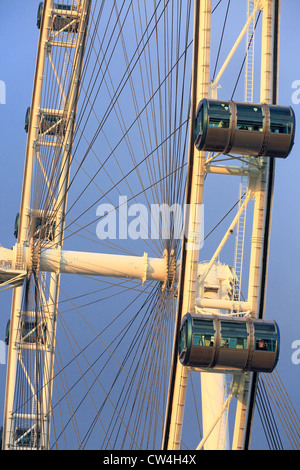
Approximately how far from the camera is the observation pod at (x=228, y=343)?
26969 millimetres

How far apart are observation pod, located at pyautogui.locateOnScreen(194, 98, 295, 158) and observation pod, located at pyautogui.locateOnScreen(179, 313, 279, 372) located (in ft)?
12.1

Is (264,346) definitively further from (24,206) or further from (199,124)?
(24,206)

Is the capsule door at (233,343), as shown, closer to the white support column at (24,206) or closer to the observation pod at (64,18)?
the white support column at (24,206)

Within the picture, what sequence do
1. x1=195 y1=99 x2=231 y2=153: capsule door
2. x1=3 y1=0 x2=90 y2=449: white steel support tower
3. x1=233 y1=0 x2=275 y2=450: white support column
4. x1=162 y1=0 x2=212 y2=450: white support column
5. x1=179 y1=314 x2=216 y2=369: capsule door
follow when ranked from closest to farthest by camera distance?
x1=179 y1=314 x2=216 y2=369: capsule door
x1=195 y1=99 x2=231 y2=153: capsule door
x1=162 y1=0 x2=212 y2=450: white support column
x1=233 y1=0 x2=275 y2=450: white support column
x1=3 y1=0 x2=90 y2=449: white steel support tower

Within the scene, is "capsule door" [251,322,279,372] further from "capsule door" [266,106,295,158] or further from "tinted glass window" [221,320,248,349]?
"capsule door" [266,106,295,158]

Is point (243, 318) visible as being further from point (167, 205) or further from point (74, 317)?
point (74, 317)

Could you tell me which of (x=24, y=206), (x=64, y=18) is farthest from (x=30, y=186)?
(x=64, y=18)

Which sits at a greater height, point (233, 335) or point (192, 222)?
point (192, 222)

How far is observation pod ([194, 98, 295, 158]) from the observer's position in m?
27.1

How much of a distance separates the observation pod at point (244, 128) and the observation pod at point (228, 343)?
3.70 metres

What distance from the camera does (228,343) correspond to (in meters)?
27.1

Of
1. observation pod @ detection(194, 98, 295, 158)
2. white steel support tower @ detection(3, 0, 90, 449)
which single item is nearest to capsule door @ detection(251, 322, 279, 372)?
observation pod @ detection(194, 98, 295, 158)

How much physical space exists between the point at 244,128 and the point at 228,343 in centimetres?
462

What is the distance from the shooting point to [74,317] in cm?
6272
